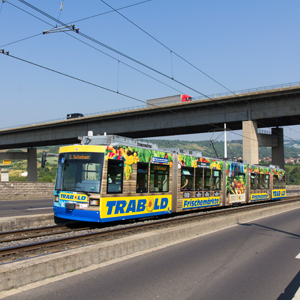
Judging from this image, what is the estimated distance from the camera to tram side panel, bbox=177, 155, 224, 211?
571 inches

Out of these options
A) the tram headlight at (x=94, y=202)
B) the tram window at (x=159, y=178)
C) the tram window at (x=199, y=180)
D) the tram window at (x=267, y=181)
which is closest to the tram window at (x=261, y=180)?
the tram window at (x=267, y=181)

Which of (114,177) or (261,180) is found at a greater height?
(114,177)

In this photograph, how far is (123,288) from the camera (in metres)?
5.27

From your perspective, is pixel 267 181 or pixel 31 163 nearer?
pixel 267 181

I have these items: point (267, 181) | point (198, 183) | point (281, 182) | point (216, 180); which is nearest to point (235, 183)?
point (216, 180)

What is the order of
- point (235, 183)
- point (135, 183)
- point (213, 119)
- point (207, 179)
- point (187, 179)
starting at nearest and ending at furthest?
1. point (135, 183)
2. point (187, 179)
3. point (207, 179)
4. point (235, 183)
5. point (213, 119)

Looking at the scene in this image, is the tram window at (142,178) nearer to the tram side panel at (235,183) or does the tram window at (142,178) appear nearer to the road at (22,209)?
the road at (22,209)

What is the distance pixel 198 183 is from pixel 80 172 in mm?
6779

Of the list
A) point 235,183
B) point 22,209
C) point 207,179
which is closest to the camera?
point 207,179

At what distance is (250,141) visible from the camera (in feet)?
121

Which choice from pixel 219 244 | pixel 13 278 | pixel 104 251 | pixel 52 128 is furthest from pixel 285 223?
pixel 52 128

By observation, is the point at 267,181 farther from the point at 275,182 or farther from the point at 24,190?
the point at 24,190

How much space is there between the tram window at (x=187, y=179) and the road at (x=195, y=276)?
541 centimetres

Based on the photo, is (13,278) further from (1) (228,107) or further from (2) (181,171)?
(1) (228,107)
